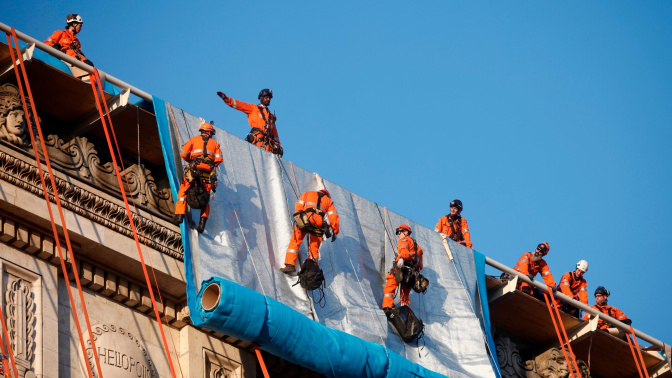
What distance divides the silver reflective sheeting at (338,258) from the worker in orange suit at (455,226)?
5.98 feet

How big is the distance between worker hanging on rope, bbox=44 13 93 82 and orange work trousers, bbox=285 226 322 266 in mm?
4265

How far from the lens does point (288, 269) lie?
2142 cm

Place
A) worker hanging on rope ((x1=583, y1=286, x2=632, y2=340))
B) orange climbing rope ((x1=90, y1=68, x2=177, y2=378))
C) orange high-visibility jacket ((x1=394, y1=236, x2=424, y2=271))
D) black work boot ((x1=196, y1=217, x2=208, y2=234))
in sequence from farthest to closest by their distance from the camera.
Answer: worker hanging on rope ((x1=583, y1=286, x2=632, y2=340)) → orange high-visibility jacket ((x1=394, y1=236, x2=424, y2=271)) → black work boot ((x1=196, y1=217, x2=208, y2=234)) → orange climbing rope ((x1=90, y1=68, x2=177, y2=378))

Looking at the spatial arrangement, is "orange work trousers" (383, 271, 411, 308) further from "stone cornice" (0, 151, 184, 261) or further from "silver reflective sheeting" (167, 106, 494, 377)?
"stone cornice" (0, 151, 184, 261)

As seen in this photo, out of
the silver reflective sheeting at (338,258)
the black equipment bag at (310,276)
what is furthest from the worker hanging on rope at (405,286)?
the black equipment bag at (310,276)

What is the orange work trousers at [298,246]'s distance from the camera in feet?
70.5

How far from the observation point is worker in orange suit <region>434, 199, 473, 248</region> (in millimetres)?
27156

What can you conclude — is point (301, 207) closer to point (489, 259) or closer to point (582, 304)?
point (489, 259)

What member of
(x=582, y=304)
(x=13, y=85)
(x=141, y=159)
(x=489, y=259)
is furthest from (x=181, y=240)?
(x=582, y=304)

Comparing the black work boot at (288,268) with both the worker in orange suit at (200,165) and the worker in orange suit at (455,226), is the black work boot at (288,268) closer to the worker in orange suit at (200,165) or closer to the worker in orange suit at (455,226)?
the worker in orange suit at (200,165)

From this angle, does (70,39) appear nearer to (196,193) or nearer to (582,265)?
(196,193)

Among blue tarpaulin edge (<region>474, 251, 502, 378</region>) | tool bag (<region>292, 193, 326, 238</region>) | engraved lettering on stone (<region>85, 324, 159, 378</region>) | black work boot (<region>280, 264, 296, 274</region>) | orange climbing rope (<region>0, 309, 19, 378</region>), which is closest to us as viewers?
orange climbing rope (<region>0, 309, 19, 378</region>)

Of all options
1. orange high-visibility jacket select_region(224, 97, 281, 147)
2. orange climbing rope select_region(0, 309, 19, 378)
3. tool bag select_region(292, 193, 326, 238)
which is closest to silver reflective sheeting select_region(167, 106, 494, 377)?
tool bag select_region(292, 193, 326, 238)

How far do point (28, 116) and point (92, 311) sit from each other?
2936 millimetres
